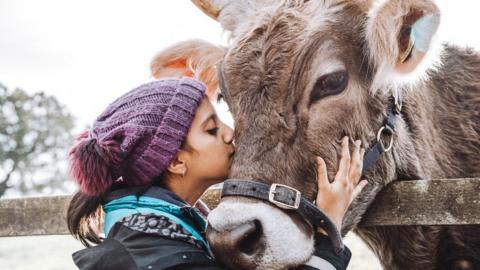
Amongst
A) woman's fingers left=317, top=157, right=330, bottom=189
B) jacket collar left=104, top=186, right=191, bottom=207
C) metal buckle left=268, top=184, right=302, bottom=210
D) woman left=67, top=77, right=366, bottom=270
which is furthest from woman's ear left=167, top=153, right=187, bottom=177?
woman's fingers left=317, top=157, right=330, bottom=189

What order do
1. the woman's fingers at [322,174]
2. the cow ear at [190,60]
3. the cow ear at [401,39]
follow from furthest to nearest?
the cow ear at [190,60] < the cow ear at [401,39] < the woman's fingers at [322,174]

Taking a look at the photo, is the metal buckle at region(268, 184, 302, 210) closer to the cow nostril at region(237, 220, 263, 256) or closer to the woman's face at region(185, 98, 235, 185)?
the cow nostril at region(237, 220, 263, 256)

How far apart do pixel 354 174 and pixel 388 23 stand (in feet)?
2.17

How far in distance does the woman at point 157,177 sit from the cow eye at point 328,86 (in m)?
0.22

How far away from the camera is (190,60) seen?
3527mm

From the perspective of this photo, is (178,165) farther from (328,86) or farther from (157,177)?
(328,86)

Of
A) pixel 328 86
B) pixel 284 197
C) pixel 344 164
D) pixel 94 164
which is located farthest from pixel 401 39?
pixel 94 164

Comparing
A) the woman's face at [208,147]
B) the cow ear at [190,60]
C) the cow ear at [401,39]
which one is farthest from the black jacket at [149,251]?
the cow ear at [190,60]

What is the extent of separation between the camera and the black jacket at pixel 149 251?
200 cm

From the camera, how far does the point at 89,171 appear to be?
2.24m

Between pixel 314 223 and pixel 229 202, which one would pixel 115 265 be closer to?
pixel 229 202

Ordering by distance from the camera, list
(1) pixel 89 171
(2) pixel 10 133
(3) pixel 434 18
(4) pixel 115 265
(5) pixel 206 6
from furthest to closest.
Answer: (2) pixel 10 133 → (5) pixel 206 6 → (3) pixel 434 18 → (1) pixel 89 171 → (4) pixel 115 265

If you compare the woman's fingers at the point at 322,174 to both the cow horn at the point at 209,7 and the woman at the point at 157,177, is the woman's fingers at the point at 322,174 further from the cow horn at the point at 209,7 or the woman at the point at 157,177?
the cow horn at the point at 209,7

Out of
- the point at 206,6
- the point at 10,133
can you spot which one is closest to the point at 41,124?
the point at 10,133
